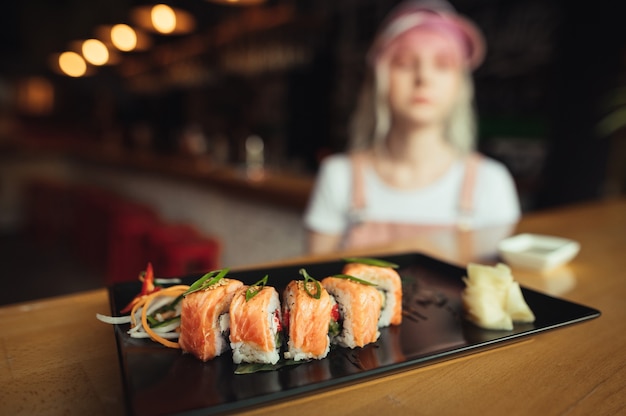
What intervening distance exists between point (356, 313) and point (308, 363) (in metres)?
0.12

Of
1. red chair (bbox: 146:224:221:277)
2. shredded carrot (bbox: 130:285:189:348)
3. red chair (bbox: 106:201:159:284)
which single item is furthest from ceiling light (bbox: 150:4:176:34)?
shredded carrot (bbox: 130:285:189:348)

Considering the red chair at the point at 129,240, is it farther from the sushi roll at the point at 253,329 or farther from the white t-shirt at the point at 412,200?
the sushi roll at the point at 253,329

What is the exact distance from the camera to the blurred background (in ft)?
11.4

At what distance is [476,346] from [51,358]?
668 millimetres

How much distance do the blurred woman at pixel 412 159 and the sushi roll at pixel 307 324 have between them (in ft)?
4.11

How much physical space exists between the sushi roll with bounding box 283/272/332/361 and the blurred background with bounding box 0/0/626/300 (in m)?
1.83

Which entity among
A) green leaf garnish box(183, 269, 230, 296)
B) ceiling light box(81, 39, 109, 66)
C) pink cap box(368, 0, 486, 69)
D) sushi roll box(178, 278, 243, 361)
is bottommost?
sushi roll box(178, 278, 243, 361)

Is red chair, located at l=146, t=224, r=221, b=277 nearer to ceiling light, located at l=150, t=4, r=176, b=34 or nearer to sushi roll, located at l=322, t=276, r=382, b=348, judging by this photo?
sushi roll, located at l=322, t=276, r=382, b=348

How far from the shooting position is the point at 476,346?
771 millimetres

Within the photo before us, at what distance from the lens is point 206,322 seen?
72cm

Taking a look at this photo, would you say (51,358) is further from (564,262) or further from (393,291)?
(564,262)

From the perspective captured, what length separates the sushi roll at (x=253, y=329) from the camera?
72 cm

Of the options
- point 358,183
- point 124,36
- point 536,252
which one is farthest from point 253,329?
point 124,36

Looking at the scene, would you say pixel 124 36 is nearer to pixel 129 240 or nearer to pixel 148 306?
pixel 129 240
